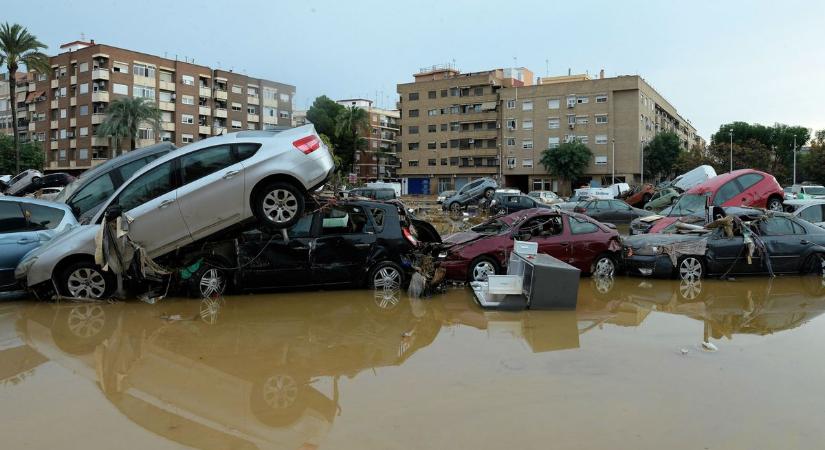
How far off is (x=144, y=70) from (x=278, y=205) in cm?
6568

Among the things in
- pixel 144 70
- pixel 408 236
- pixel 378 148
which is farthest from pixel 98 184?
pixel 378 148

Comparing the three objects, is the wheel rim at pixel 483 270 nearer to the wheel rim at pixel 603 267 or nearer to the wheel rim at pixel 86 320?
the wheel rim at pixel 603 267

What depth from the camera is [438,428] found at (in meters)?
4.16

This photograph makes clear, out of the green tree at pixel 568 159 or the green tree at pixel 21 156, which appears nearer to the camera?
the green tree at pixel 21 156

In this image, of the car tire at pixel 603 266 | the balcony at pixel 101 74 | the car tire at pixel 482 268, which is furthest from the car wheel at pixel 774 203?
the balcony at pixel 101 74

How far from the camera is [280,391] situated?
16.3 feet

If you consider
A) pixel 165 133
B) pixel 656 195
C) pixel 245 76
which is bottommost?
pixel 656 195

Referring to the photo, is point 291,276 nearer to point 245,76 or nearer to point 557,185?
point 557,185

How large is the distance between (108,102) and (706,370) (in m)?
69.5

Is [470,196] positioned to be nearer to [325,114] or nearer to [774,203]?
[774,203]

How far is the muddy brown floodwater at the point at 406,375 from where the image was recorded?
13.5 feet

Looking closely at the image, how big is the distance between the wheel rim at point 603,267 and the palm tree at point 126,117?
194ft

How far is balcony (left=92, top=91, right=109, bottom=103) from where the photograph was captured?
206 ft

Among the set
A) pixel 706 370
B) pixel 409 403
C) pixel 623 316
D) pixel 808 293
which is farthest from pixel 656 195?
pixel 409 403
